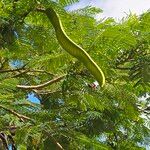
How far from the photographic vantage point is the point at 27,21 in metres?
3.81

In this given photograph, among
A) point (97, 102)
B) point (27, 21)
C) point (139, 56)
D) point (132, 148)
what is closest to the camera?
point (27, 21)

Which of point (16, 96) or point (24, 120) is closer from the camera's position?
point (24, 120)

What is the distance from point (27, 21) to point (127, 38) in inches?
28.5

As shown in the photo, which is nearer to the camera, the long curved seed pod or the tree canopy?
the long curved seed pod

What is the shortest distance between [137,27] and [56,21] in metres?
0.88

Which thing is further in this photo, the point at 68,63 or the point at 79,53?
the point at 68,63

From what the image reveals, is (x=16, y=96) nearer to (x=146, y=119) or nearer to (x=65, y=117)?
(x=65, y=117)

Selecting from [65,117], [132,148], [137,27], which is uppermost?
[137,27]

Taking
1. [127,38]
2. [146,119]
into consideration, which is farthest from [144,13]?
[146,119]

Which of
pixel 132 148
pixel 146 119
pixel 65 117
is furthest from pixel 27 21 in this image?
pixel 146 119

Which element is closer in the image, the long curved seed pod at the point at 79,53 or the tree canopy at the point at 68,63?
the long curved seed pod at the point at 79,53

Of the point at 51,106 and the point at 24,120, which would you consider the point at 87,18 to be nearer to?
the point at 24,120

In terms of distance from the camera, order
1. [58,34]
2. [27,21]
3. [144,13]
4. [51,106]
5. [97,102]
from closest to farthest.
A: [58,34], [27,21], [144,13], [97,102], [51,106]

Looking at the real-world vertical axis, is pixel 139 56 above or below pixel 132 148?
above
